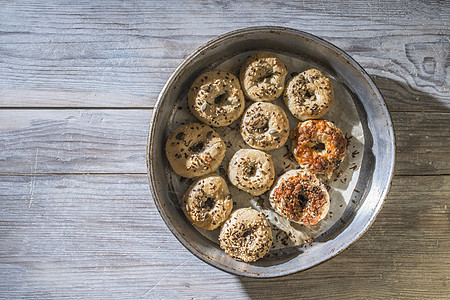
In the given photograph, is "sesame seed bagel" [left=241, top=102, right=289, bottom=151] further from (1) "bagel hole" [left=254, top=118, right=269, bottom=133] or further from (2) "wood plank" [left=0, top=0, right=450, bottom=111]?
(2) "wood plank" [left=0, top=0, right=450, bottom=111]

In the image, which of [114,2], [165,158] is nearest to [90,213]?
[165,158]

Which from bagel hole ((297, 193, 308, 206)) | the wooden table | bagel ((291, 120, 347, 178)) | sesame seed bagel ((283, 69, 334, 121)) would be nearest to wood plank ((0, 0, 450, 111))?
the wooden table

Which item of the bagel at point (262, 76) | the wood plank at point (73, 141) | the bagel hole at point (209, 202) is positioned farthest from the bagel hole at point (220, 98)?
the bagel hole at point (209, 202)

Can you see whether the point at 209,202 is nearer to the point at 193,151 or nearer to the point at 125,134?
the point at 193,151

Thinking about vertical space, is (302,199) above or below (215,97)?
below

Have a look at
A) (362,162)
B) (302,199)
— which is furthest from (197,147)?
(362,162)

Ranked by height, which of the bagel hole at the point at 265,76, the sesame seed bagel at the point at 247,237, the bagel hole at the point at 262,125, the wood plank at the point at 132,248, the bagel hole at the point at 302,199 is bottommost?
the wood plank at the point at 132,248

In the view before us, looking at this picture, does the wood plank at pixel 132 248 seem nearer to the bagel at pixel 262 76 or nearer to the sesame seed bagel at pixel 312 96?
the sesame seed bagel at pixel 312 96
